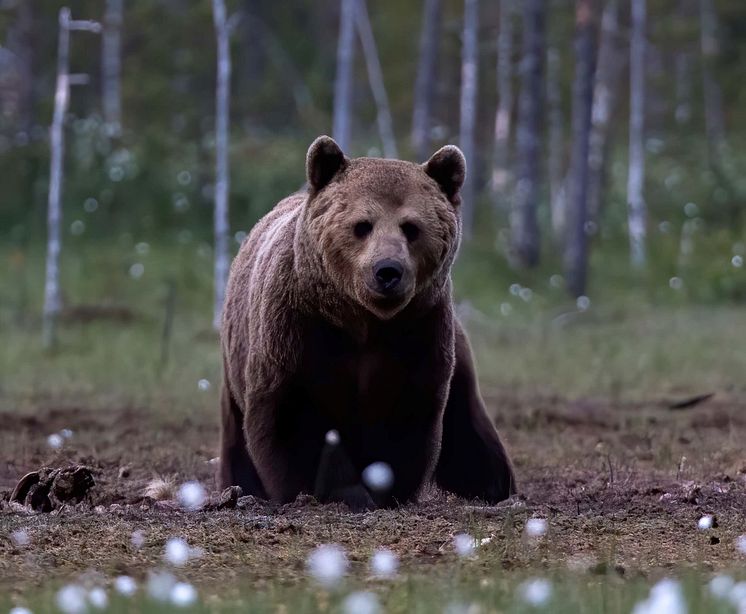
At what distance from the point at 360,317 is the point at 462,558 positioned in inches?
59.1

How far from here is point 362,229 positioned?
5797 millimetres

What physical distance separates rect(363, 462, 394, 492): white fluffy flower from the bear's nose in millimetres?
1003

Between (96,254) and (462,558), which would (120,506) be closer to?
(462,558)

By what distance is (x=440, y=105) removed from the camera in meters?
35.3

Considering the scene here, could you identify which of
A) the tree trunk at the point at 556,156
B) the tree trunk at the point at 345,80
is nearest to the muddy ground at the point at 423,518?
the tree trunk at the point at 345,80

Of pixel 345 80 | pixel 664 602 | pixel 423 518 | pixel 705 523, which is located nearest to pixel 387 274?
pixel 423 518

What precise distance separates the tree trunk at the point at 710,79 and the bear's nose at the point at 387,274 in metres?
29.8

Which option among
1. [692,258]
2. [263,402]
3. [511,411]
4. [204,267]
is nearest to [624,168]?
[692,258]

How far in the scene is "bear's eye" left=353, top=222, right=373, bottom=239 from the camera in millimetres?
5777

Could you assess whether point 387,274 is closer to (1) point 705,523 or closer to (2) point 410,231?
(2) point 410,231

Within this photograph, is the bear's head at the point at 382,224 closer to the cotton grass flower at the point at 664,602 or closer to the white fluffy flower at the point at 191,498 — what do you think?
the white fluffy flower at the point at 191,498

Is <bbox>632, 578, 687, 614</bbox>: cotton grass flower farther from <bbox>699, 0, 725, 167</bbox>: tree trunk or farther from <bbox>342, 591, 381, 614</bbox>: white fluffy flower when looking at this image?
<bbox>699, 0, 725, 167</bbox>: tree trunk

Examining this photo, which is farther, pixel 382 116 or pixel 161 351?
pixel 382 116

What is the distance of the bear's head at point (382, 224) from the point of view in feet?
18.4
